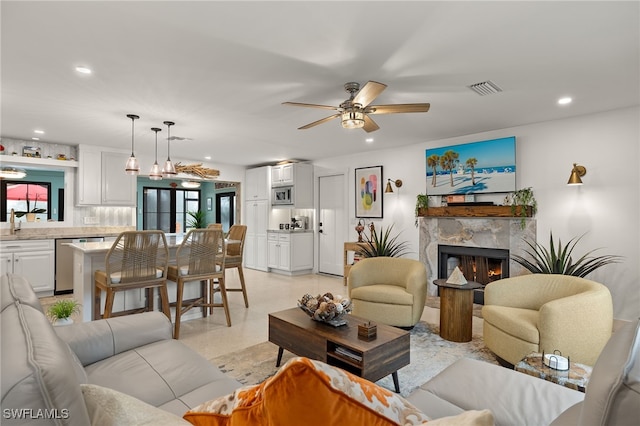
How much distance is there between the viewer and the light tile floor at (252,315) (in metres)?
3.33

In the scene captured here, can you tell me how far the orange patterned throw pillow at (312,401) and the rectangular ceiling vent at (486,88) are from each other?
3.11m

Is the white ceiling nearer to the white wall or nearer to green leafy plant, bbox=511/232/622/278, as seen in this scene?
the white wall

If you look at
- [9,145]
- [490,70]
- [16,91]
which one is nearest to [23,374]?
[490,70]

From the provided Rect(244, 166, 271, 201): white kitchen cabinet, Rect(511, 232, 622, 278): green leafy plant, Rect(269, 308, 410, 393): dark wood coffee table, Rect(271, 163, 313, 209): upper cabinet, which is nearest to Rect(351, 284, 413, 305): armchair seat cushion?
Rect(269, 308, 410, 393): dark wood coffee table

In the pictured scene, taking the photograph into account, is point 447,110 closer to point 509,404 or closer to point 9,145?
point 509,404

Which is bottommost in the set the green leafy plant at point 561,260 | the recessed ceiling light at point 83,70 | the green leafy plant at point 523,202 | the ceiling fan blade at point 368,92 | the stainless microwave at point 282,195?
the green leafy plant at point 561,260

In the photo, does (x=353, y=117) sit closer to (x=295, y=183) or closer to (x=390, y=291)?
(x=390, y=291)

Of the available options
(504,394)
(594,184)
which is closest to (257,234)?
(594,184)

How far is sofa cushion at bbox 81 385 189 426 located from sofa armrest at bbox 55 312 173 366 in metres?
1.12

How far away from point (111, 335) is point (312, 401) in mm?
1800

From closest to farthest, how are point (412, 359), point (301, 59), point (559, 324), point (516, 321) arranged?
point (559, 324), point (301, 59), point (516, 321), point (412, 359)

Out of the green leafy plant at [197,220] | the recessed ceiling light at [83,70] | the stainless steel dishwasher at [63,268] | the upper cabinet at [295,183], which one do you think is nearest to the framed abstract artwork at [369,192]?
the upper cabinet at [295,183]

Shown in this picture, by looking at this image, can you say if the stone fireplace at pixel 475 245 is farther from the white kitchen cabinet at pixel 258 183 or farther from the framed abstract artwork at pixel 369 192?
the white kitchen cabinet at pixel 258 183

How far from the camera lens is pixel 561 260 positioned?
3902mm
